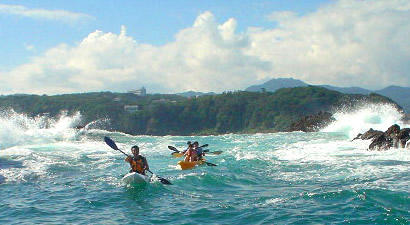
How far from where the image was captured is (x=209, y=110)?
9469 centimetres

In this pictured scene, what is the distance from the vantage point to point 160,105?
95.1m

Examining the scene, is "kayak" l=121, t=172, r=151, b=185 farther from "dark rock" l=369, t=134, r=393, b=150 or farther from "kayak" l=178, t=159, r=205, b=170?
"dark rock" l=369, t=134, r=393, b=150

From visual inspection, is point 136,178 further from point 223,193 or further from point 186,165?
point 186,165

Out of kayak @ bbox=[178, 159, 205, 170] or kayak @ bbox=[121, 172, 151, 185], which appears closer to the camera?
kayak @ bbox=[121, 172, 151, 185]

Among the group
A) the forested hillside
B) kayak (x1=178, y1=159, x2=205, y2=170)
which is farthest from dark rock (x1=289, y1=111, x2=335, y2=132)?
Answer: kayak (x1=178, y1=159, x2=205, y2=170)

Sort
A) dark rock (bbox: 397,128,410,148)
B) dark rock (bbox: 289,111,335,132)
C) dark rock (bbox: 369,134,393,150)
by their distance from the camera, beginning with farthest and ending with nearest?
1. dark rock (bbox: 289,111,335,132)
2. dark rock (bbox: 369,134,393,150)
3. dark rock (bbox: 397,128,410,148)

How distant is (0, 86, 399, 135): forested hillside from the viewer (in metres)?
86.6

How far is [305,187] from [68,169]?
10.0 m

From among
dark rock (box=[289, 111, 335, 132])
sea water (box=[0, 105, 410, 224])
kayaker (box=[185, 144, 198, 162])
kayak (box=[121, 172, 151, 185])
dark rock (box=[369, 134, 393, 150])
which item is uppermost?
dark rock (box=[289, 111, 335, 132])

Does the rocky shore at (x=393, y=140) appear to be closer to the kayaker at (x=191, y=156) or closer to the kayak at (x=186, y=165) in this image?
the kayaker at (x=191, y=156)

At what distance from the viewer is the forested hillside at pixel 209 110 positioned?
86625 mm

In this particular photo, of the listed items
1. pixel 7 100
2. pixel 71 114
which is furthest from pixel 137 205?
pixel 7 100

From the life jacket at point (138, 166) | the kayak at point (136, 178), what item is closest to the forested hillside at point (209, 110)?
the life jacket at point (138, 166)

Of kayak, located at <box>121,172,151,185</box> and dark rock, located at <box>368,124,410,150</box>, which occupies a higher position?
dark rock, located at <box>368,124,410,150</box>
